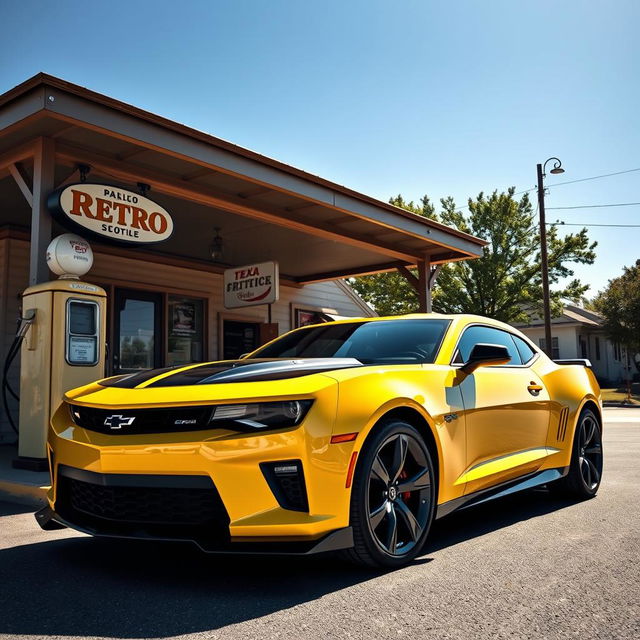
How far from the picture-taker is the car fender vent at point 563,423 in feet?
16.9

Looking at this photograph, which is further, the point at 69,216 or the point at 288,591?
the point at 69,216

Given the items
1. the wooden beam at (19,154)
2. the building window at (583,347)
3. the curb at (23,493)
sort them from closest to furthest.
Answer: the curb at (23,493) < the wooden beam at (19,154) < the building window at (583,347)

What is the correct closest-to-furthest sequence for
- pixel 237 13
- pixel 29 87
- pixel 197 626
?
pixel 197 626 < pixel 29 87 < pixel 237 13

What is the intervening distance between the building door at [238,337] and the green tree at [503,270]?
15.5m

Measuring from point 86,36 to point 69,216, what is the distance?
6160 mm

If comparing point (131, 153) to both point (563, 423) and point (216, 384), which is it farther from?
point (563, 423)

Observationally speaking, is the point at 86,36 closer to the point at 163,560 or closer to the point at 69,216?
the point at 69,216

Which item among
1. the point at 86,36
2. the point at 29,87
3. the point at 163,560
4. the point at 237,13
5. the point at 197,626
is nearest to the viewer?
the point at 197,626

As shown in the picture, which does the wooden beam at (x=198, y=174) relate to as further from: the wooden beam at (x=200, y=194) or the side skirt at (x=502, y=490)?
the side skirt at (x=502, y=490)

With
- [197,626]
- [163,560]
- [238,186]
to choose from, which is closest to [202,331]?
[238,186]

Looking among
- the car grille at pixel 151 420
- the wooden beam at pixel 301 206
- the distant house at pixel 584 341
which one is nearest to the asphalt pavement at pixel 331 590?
the car grille at pixel 151 420

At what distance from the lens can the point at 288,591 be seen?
10.0 ft

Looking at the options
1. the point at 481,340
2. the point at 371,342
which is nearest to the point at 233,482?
the point at 371,342

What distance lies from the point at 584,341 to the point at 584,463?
120 feet
